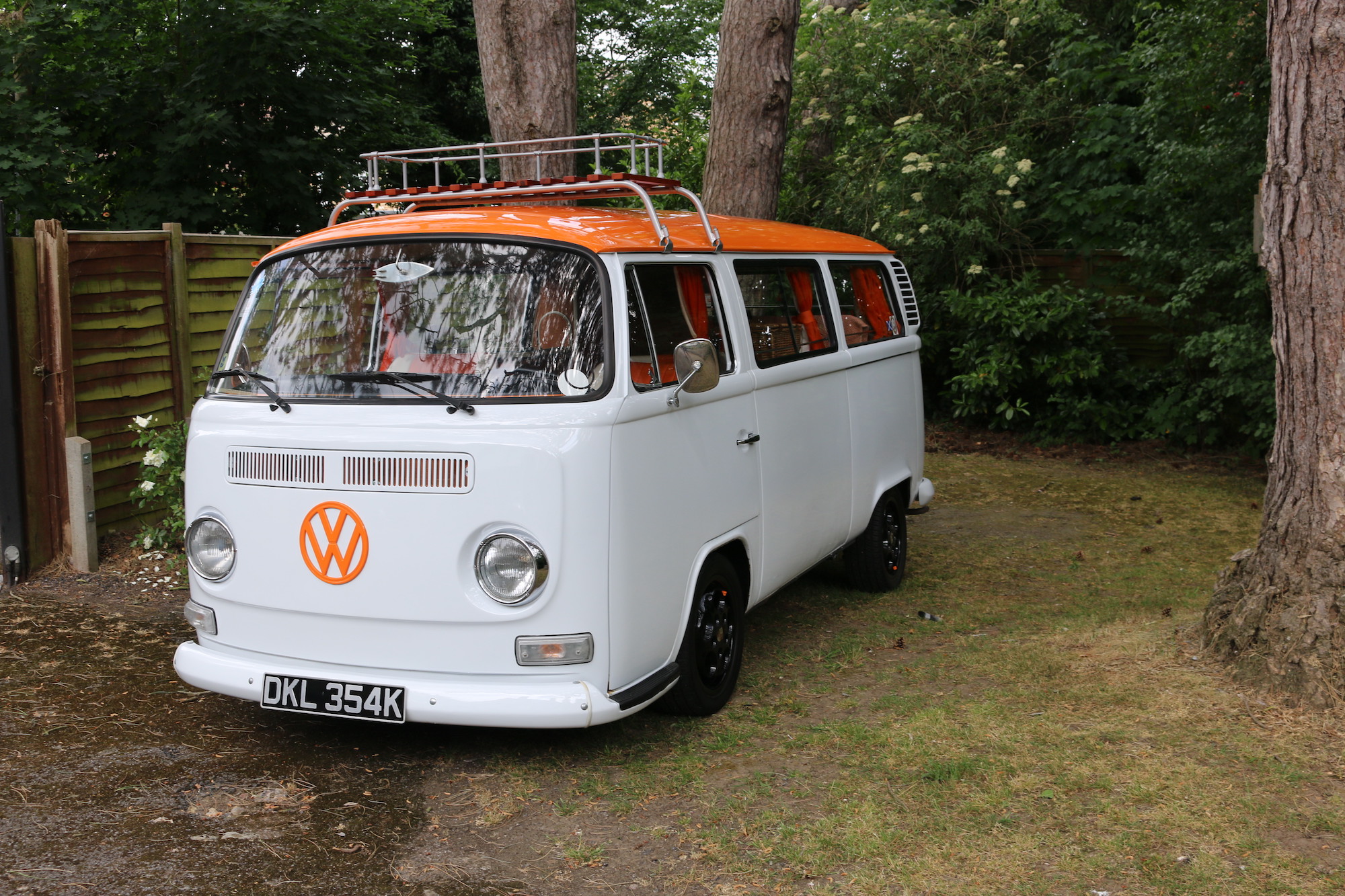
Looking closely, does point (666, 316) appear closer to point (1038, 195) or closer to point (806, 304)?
point (806, 304)

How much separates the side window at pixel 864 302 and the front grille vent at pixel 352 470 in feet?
10.0

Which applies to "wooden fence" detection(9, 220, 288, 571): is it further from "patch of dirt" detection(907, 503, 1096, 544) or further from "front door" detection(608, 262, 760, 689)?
"patch of dirt" detection(907, 503, 1096, 544)

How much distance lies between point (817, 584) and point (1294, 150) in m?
3.64

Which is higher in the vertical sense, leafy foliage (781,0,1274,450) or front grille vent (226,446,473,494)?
leafy foliage (781,0,1274,450)

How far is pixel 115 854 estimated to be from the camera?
3.67 meters

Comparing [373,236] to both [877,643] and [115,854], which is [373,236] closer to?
[115,854]

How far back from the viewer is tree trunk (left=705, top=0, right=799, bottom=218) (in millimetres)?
8656

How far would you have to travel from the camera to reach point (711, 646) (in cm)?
488

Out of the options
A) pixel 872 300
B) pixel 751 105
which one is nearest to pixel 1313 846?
pixel 872 300

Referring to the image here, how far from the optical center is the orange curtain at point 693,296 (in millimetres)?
4855

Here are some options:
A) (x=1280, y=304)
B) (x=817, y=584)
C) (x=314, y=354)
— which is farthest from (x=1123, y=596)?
(x=314, y=354)

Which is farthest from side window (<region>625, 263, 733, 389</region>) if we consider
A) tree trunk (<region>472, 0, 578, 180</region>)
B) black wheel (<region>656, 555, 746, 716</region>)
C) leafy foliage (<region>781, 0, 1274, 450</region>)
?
leafy foliage (<region>781, 0, 1274, 450</region>)

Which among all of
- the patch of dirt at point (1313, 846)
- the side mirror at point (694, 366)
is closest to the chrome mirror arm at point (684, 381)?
the side mirror at point (694, 366)

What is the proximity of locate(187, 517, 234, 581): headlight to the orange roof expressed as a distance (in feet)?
3.75
